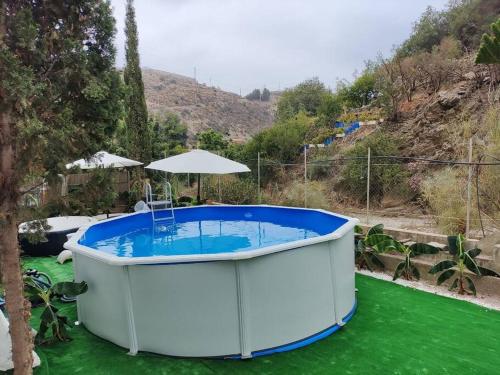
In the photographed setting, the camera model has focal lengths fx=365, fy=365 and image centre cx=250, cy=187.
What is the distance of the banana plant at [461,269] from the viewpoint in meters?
5.52

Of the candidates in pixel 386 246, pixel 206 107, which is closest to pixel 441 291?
pixel 386 246

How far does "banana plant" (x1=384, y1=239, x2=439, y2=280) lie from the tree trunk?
17.8 ft

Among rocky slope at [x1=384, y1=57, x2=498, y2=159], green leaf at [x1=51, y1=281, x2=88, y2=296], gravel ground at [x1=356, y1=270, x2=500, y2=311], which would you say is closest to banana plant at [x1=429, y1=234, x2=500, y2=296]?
gravel ground at [x1=356, y1=270, x2=500, y2=311]

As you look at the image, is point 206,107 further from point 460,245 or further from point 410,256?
point 460,245

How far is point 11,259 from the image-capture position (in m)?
2.61

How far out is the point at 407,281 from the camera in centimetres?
624

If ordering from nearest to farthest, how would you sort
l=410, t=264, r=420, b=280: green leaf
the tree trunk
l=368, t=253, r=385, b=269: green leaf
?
1. the tree trunk
2. l=410, t=264, r=420, b=280: green leaf
3. l=368, t=253, r=385, b=269: green leaf

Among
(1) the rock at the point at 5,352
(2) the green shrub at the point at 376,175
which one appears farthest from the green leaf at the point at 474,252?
(1) the rock at the point at 5,352

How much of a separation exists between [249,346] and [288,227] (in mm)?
4840

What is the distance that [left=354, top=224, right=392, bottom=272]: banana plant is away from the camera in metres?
6.67

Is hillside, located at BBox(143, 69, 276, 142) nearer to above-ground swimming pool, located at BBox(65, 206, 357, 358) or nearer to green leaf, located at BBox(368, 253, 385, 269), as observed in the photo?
green leaf, located at BBox(368, 253, 385, 269)

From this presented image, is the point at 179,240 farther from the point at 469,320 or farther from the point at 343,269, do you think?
the point at 469,320

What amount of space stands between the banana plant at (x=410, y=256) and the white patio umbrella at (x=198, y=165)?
413 cm

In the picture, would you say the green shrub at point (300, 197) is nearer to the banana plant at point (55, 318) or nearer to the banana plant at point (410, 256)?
the banana plant at point (410, 256)
